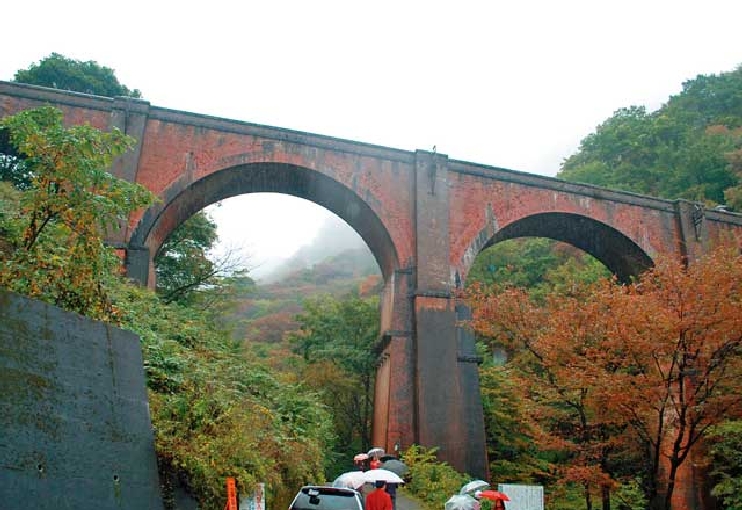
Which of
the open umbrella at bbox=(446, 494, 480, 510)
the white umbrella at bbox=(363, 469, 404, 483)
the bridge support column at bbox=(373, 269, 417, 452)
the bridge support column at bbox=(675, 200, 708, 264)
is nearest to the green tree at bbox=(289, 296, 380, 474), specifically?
the bridge support column at bbox=(373, 269, 417, 452)

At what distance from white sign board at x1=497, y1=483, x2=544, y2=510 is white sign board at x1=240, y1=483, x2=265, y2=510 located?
443 centimetres

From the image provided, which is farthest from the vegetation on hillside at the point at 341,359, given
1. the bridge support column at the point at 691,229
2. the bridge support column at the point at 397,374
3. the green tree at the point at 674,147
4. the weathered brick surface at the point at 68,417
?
the green tree at the point at 674,147

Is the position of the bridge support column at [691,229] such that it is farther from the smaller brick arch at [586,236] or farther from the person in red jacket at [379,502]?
the person in red jacket at [379,502]

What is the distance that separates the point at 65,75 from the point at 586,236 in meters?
18.7

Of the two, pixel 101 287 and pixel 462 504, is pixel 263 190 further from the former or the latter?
pixel 462 504

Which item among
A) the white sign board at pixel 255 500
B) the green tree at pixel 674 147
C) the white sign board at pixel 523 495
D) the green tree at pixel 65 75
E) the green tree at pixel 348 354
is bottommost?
the white sign board at pixel 255 500

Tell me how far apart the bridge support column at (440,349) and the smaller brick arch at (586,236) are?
1.43 metres

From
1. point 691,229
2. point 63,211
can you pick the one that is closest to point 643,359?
point 691,229

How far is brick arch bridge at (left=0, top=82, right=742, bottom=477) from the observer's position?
13320mm

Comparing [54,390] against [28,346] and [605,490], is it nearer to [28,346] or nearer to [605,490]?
[28,346]

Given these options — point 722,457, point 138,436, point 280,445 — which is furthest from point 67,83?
point 722,457

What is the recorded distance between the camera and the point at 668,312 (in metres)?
10.6

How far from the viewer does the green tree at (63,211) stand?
6.34 metres

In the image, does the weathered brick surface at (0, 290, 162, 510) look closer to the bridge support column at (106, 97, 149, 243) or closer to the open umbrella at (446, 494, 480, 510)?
the open umbrella at (446, 494, 480, 510)
